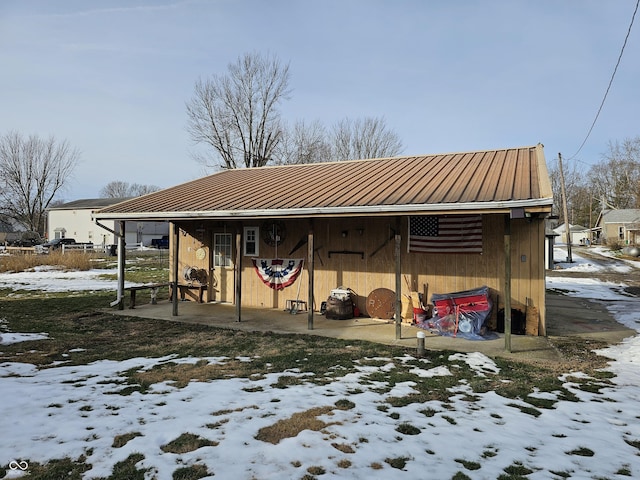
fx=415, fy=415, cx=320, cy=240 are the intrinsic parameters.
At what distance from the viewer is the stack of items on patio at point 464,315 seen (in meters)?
7.63

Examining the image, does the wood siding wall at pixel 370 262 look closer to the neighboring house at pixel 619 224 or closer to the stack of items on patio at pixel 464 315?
the stack of items on patio at pixel 464 315

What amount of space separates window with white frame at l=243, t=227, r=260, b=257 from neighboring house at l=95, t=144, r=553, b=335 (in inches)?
1.0

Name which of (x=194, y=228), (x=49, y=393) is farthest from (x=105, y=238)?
(x=49, y=393)

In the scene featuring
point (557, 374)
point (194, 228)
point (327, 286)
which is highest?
point (194, 228)

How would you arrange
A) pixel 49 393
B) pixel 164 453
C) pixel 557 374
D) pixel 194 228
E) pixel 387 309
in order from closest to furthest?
pixel 164 453
pixel 49 393
pixel 557 374
pixel 387 309
pixel 194 228

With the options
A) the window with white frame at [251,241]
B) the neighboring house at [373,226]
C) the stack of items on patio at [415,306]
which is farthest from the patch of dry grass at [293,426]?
the window with white frame at [251,241]

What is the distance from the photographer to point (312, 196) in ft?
28.5

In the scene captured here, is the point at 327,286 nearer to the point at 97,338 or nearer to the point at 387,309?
the point at 387,309

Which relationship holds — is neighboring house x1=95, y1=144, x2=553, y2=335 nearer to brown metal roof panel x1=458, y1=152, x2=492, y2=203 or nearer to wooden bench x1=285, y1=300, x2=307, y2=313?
brown metal roof panel x1=458, y1=152, x2=492, y2=203

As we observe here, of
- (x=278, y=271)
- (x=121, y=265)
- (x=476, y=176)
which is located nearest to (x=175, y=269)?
(x=121, y=265)

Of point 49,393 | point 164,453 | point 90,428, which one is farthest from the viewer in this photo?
point 49,393

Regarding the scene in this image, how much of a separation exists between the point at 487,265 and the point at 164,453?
688 cm

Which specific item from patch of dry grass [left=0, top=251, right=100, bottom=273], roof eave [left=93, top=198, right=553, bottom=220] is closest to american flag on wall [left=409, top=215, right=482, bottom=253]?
roof eave [left=93, top=198, right=553, bottom=220]

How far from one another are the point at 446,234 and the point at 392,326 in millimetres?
2197
